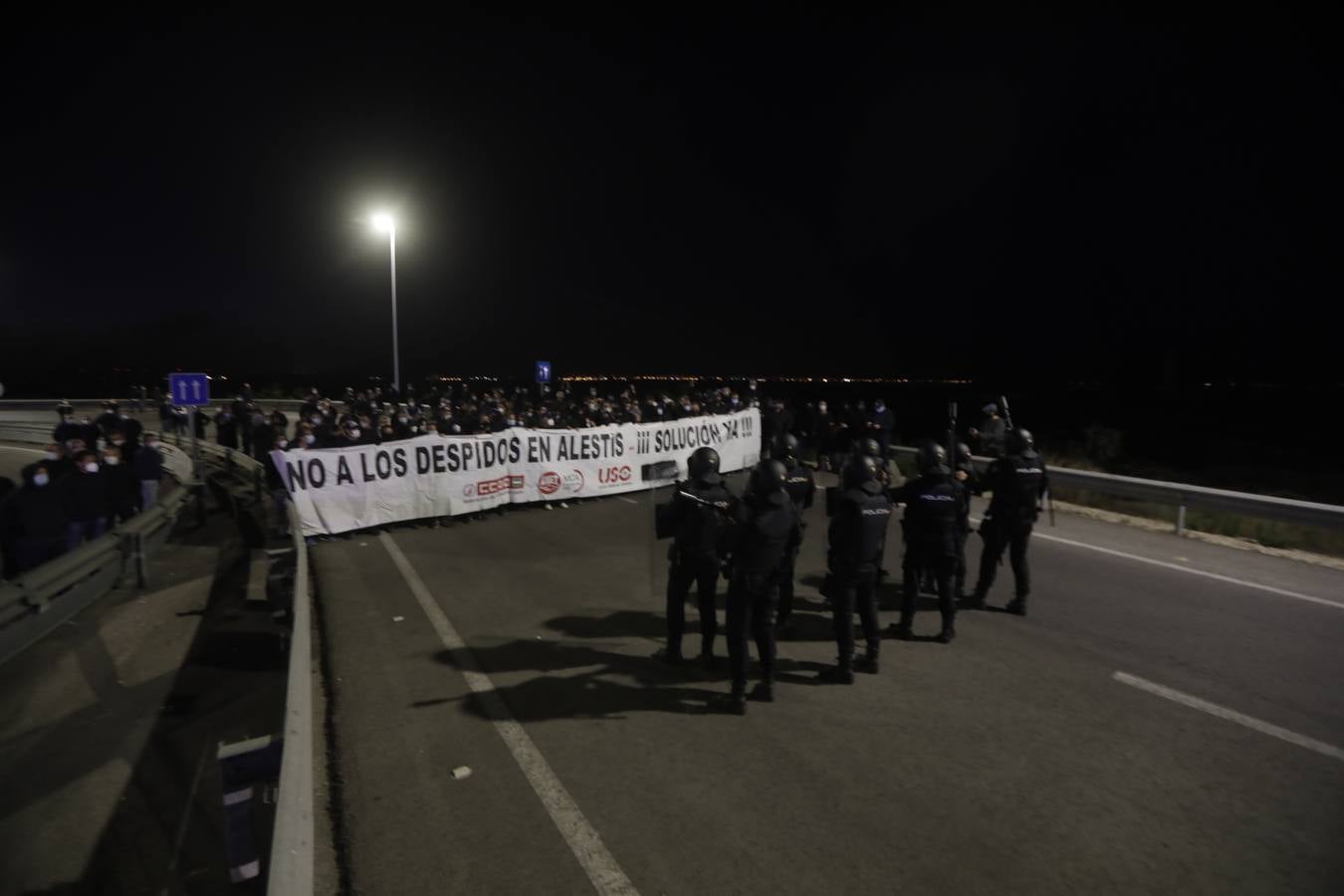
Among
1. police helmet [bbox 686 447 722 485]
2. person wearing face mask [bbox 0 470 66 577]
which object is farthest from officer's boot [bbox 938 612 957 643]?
person wearing face mask [bbox 0 470 66 577]

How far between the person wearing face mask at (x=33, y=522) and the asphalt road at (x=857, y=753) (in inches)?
162

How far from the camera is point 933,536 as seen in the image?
22.7 ft

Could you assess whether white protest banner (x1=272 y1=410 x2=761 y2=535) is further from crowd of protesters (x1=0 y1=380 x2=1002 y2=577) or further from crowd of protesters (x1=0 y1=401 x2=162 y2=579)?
crowd of protesters (x1=0 y1=401 x2=162 y2=579)

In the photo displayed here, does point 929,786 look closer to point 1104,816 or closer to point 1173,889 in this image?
point 1104,816

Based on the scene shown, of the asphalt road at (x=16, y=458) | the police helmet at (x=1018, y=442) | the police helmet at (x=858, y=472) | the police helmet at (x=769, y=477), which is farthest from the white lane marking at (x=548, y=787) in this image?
the asphalt road at (x=16, y=458)

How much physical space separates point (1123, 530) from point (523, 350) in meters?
111

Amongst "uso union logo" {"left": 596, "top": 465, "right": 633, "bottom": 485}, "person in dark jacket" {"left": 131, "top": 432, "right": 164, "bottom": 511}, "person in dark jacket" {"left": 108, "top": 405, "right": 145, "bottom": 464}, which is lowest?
"uso union logo" {"left": 596, "top": 465, "right": 633, "bottom": 485}

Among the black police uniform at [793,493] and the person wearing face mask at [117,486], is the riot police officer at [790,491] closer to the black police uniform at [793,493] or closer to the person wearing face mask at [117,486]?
the black police uniform at [793,493]

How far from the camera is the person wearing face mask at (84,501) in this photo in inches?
384

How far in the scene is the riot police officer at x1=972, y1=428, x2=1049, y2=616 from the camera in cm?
758

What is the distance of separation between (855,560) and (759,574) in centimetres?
100

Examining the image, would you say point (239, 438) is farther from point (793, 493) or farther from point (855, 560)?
point (855, 560)

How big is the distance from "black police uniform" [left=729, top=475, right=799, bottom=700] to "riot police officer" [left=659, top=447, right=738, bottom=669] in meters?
0.26

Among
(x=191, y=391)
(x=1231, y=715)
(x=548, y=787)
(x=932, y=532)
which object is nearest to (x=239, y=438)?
(x=191, y=391)
